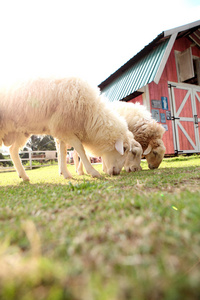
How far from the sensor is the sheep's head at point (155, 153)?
200 inches

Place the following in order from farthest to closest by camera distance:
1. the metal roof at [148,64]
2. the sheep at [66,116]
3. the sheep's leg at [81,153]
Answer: the metal roof at [148,64], the sheep's leg at [81,153], the sheep at [66,116]

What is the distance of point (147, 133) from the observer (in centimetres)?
529

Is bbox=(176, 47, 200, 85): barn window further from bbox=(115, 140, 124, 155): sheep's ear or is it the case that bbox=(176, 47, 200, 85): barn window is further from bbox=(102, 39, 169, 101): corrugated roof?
bbox=(115, 140, 124, 155): sheep's ear

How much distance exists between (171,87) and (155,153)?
20.8 ft

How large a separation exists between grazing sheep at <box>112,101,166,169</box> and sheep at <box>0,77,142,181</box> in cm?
149

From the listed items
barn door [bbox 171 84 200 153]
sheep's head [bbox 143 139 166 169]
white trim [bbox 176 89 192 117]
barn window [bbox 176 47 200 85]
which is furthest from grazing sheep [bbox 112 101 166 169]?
barn window [bbox 176 47 200 85]

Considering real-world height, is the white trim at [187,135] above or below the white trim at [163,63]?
below

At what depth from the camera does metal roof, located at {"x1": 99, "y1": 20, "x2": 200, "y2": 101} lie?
805cm

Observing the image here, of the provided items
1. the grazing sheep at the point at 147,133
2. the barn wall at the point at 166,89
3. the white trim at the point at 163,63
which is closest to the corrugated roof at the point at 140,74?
the white trim at the point at 163,63

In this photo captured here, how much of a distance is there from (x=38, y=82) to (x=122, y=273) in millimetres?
3484

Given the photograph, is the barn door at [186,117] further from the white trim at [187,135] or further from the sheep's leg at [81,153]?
the sheep's leg at [81,153]

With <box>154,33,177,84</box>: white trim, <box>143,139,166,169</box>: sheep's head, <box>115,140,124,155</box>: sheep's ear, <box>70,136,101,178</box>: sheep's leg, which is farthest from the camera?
<box>154,33,177,84</box>: white trim

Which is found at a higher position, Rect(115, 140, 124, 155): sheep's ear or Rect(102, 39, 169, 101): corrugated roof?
Rect(102, 39, 169, 101): corrugated roof

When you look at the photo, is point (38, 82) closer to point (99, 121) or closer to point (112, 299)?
point (99, 121)
